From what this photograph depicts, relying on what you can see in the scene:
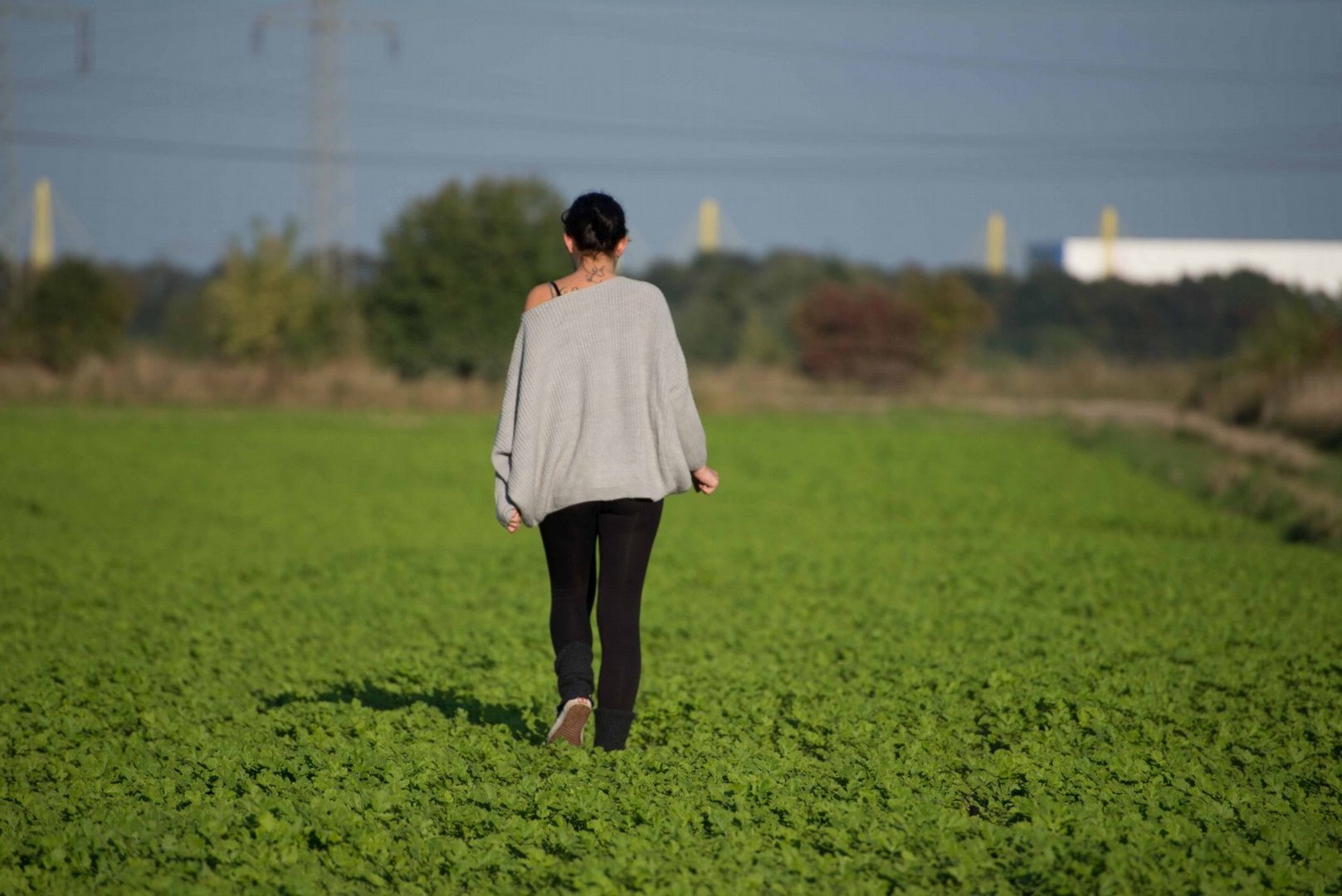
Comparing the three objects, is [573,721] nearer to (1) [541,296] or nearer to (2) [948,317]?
(1) [541,296]

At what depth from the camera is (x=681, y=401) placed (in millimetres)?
6180

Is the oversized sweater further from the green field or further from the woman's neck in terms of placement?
the green field

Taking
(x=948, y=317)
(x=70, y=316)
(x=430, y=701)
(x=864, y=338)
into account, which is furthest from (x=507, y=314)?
(x=430, y=701)

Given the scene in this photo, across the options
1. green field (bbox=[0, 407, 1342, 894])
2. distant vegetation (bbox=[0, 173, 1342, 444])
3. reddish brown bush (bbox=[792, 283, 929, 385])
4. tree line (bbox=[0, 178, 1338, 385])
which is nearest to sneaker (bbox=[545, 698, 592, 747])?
green field (bbox=[0, 407, 1342, 894])

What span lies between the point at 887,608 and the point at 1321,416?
79.3ft

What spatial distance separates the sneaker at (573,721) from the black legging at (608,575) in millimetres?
77

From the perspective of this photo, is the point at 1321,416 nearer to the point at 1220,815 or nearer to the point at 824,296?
the point at 1220,815

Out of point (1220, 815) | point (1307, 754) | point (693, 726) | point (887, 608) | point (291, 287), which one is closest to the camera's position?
point (1220, 815)

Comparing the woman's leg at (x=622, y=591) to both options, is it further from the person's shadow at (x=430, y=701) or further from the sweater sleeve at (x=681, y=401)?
the person's shadow at (x=430, y=701)

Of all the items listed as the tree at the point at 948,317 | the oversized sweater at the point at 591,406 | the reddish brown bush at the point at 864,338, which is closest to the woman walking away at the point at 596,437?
the oversized sweater at the point at 591,406

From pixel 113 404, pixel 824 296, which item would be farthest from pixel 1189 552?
pixel 824 296

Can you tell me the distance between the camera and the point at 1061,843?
Result: 194 inches

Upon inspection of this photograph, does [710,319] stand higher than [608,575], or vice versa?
[710,319]

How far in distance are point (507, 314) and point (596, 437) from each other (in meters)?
46.0
